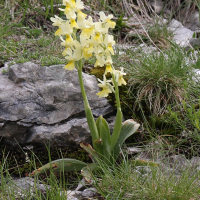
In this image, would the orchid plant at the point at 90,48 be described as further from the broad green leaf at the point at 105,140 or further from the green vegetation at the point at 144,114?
the green vegetation at the point at 144,114

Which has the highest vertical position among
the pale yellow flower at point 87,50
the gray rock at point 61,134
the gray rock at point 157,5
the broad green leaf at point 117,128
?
the gray rock at point 157,5

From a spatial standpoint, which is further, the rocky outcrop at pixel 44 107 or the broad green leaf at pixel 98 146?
the rocky outcrop at pixel 44 107

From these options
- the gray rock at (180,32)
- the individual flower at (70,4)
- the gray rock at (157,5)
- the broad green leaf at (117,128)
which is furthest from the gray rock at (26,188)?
the gray rock at (157,5)

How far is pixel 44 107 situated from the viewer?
2475 millimetres

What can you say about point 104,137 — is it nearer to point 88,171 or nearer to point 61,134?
point 88,171

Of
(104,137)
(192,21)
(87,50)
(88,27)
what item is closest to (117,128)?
(104,137)

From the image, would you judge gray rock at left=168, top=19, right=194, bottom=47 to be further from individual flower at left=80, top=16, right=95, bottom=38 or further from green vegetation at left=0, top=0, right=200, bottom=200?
individual flower at left=80, top=16, right=95, bottom=38

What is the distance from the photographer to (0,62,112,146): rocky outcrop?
7.86 feet

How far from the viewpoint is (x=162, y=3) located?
5.36 metres

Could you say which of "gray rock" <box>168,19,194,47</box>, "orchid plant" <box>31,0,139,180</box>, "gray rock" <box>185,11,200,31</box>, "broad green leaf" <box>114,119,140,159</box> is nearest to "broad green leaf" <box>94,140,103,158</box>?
"orchid plant" <box>31,0,139,180</box>

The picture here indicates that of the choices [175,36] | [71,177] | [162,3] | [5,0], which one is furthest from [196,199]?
[162,3]

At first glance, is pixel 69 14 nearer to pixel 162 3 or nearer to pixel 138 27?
pixel 138 27

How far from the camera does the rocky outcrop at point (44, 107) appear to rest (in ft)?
7.86

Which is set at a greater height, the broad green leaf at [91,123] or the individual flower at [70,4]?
the individual flower at [70,4]
